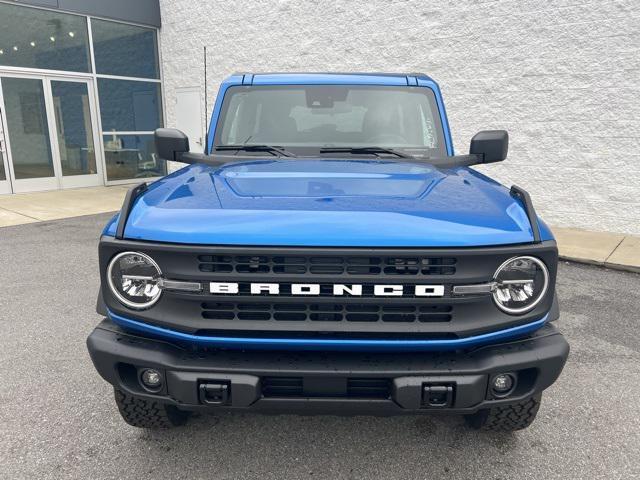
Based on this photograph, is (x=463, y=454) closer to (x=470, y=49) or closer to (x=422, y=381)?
(x=422, y=381)

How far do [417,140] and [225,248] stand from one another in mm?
1869

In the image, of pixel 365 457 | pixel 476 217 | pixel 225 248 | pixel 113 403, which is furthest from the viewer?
pixel 113 403

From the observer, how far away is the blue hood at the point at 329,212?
188cm

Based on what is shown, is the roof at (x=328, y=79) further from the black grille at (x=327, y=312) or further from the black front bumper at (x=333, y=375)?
the black front bumper at (x=333, y=375)

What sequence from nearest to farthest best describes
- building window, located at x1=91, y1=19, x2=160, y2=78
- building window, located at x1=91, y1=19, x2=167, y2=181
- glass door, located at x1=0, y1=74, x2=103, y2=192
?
glass door, located at x1=0, y1=74, x2=103, y2=192, building window, located at x1=91, y1=19, x2=160, y2=78, building window, located at x1=91, y1=19, x2=167, y2=181

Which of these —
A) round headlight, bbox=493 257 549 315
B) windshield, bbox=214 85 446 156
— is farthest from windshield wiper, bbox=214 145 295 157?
round headlight, bbox=493 257 549 315

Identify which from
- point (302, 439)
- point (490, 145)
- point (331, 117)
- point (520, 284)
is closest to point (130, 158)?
point (331, 117)

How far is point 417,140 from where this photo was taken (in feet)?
10.6

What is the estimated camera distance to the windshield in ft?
10.6

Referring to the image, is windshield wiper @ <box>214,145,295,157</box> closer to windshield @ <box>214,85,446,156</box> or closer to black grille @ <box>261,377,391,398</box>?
windshield @ <box>214,85,446,156</box>

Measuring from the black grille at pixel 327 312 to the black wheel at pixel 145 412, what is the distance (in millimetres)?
747

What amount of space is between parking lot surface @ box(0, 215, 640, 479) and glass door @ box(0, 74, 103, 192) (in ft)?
31.0

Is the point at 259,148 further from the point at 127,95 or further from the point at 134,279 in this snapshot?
the point at 127,95

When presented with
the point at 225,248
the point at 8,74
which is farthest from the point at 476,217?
the point at 8,74
